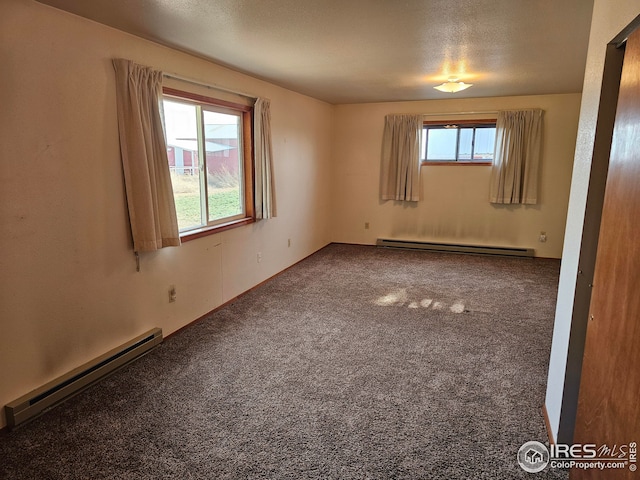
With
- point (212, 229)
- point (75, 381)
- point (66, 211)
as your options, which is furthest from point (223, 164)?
point (75, 381)

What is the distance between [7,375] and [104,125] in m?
1.54

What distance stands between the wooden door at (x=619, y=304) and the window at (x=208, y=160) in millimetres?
2849

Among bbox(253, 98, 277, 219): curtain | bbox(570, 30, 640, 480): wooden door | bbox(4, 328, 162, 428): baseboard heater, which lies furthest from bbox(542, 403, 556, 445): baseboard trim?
bbox(253, 98, 277, 219): curtain

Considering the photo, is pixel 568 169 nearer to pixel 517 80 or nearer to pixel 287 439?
pixel 517 80

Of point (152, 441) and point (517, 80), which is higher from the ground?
point (517, 80)

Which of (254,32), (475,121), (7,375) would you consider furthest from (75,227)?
(475,121)

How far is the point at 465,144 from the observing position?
5965 millimetres

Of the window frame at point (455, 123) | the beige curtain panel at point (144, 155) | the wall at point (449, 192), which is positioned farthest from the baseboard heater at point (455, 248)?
the beige curtain panel at point (144, 155)

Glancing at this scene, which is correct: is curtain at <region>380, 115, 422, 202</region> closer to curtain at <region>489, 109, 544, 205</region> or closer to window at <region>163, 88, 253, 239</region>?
curtain at <region>489, 109, 544, 205</region>

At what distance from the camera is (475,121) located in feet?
18.9

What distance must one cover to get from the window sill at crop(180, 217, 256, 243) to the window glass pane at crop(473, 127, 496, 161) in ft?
11.9

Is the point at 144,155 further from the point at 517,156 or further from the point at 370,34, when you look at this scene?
the point at 517,156

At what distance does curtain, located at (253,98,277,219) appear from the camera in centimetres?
416

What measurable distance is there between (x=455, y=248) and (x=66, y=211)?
17.1ft
